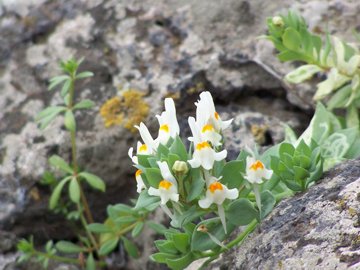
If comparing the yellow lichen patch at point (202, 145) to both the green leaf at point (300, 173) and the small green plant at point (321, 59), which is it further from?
the small green plant at point (321, 59)

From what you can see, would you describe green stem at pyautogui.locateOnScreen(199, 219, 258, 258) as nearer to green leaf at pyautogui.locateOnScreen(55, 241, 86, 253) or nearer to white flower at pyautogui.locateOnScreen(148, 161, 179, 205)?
white flower at pyautogui.locateOnScreen(148, 161, 179, 205)

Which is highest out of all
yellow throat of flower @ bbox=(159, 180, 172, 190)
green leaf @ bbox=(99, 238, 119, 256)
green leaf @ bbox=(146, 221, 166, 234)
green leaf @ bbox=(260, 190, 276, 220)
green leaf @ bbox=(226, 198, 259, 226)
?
yellow throat of flower @ bbox=(159, 180, 172, 190)

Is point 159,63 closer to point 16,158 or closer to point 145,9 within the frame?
point 145,9

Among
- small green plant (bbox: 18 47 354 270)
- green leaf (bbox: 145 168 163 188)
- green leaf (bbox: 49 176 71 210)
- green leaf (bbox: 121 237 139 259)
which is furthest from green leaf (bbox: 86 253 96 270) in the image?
green leaf (bbox: 145 168 163 188)

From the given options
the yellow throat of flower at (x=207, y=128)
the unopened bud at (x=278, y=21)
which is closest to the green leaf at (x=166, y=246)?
the yellow throat of flower at (x=207, y=128)

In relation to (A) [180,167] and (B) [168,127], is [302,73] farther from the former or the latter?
(A) [180,167]

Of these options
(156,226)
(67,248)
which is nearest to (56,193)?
(67,248)
